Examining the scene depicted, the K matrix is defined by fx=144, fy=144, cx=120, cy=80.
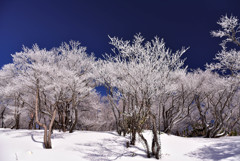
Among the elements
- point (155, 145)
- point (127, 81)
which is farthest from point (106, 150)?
point (127, 81)

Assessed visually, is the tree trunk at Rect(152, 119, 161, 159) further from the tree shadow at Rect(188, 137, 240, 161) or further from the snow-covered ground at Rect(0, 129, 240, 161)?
the tree shadow at Rect(188, 137, 240, 161)

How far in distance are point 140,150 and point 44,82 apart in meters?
9.02

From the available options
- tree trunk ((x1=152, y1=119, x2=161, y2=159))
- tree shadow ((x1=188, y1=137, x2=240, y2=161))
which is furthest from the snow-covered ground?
tree trunk ((x1=152, y1=119, x2=161, y2=159))

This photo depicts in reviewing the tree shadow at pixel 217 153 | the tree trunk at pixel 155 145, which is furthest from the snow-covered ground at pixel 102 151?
the tree trunk at pixel 155 145

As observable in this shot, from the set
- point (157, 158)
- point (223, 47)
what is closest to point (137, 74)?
point (157, 158)

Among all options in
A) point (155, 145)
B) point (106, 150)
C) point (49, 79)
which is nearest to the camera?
point (155, 145)

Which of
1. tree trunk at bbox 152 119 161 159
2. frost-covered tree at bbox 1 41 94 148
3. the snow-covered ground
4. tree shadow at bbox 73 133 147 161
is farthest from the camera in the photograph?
frost-covered tree at bbox 1 41 94 148

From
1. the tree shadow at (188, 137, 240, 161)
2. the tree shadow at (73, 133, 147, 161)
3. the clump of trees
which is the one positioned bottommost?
the tree shadow at (73, 133, 147, 161)

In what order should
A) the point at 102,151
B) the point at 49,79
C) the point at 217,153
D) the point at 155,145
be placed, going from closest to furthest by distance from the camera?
1. the point at 217,153
2. the point at 155,145
3. the point at 102,151
4. the point at 49,79

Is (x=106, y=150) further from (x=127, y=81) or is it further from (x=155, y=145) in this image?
(x=127, y=81)

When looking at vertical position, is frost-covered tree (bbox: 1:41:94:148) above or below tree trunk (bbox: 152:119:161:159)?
above

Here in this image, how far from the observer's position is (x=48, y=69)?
11.5 m

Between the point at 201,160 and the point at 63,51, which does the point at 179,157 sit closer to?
the point at 201,160

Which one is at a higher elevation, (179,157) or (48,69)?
(48,69)
